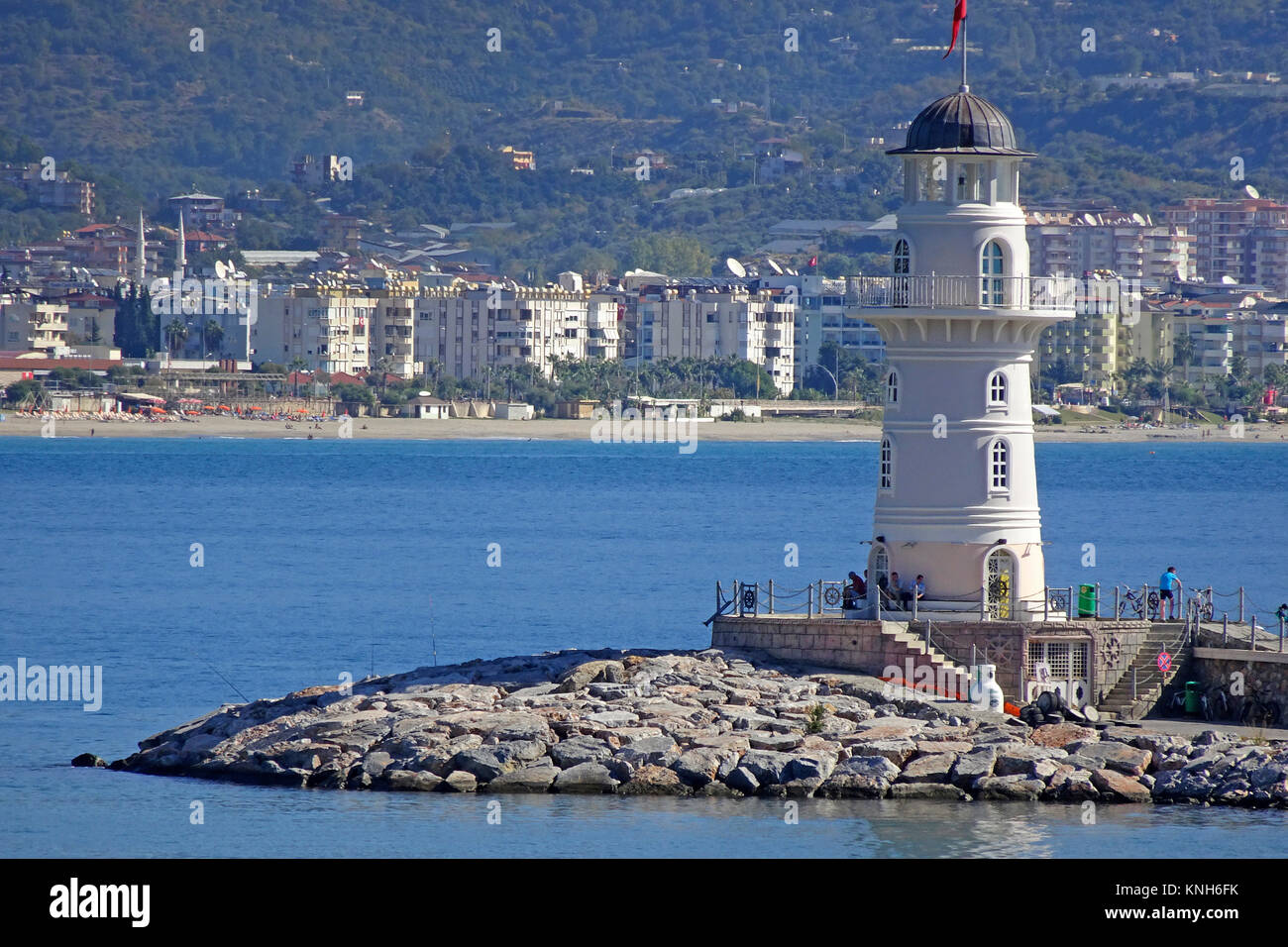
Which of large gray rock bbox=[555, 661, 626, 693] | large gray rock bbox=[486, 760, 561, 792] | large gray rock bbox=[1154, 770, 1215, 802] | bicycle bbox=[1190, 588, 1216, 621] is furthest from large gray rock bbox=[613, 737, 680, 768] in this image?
bicycle bbox=[1190, 588, 1216, 621]

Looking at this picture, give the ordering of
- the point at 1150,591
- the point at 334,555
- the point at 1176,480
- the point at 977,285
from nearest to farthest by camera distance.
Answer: the point at 977,285 → the point at 1150,591 → the point at 334,555 → the point at 1176,480

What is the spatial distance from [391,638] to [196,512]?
49385 mm

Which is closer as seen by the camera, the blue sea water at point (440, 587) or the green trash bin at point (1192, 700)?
the blue sea water at point (440, 587)

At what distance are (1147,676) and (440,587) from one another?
3375 cm

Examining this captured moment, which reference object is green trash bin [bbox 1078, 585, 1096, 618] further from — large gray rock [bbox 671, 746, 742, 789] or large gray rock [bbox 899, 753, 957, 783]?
large gray rock [bbox 671, 746, 742, 789]

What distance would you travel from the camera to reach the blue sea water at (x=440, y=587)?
26859mm

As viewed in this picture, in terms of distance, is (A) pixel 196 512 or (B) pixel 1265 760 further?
(A) pixel 196 512

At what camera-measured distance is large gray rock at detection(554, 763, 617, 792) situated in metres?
28.5

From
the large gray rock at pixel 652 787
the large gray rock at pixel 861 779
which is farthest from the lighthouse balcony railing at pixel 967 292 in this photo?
the large gray rock at pixel 652 787

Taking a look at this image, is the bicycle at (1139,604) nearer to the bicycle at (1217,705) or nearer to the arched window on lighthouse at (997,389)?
the bicycle at (1217,705)

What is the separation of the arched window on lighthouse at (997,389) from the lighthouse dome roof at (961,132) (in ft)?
8.94

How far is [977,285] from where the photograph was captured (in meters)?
31.1
